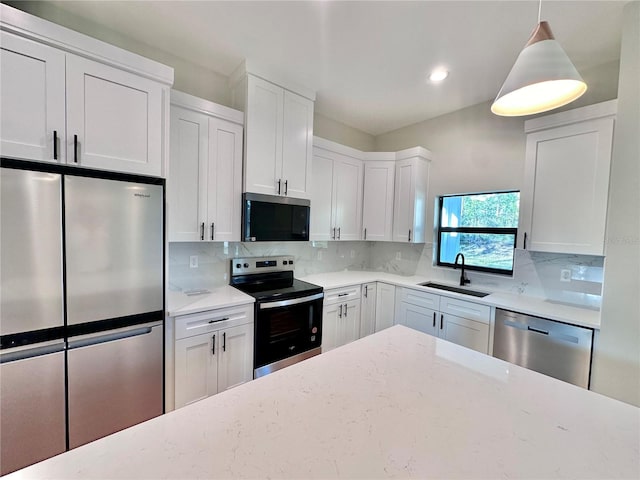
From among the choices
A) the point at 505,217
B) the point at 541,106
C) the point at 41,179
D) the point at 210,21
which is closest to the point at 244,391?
the point at 41,179

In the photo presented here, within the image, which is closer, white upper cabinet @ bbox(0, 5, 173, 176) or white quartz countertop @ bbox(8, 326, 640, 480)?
white quartz countertop @ bbox(8, 326, 640, 480)

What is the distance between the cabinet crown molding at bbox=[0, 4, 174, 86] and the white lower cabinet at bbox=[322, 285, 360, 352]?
2.23 m

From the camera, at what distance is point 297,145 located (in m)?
2.62

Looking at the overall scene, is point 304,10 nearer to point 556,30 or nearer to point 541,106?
point 541,106

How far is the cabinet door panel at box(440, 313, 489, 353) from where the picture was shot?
2375 mm

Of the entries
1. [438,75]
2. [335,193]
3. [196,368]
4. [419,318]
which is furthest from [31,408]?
[438,75]

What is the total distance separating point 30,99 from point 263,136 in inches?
56.5

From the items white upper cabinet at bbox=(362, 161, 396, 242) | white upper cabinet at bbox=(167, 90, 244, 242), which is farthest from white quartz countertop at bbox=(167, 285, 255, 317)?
white upper cabinet at bbox=(362, 161, 396, 242)

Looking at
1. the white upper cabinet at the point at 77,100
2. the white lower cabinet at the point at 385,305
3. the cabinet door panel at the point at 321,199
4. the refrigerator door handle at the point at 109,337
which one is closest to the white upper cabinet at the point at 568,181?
the white lower cabinet at the point at 385,305

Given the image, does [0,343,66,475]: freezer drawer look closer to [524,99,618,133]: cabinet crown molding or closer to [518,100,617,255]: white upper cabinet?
[518,100,617,255]: white upper cabinet

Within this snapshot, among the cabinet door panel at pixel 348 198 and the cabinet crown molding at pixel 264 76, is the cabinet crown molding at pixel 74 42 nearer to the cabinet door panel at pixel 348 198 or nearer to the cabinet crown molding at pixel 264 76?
the cabinet crown molding at pixel 264 76

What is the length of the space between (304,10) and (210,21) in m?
0.67

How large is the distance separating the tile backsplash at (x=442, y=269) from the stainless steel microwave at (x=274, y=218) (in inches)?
15.0

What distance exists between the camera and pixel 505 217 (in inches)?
110
